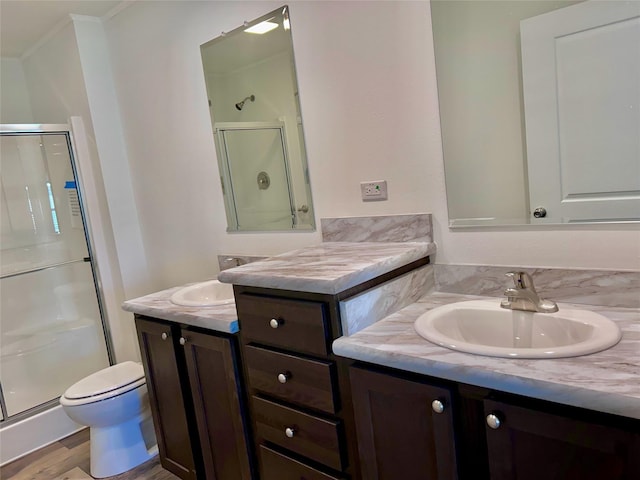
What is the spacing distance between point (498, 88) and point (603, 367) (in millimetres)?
951

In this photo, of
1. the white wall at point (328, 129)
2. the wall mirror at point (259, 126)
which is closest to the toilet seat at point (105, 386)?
the white wall at point (328, 129)

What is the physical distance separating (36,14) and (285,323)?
92.6 inches

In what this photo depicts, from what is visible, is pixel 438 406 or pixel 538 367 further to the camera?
pixel 438 406

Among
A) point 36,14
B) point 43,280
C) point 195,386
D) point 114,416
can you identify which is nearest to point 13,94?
point 36,14

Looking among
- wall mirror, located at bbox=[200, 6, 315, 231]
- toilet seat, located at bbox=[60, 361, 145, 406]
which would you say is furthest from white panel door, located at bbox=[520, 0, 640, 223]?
toilet seat, located at bbox=[60, 361, 145, 406]

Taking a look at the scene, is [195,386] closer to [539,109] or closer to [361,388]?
[361,388]

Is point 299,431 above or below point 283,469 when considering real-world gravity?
above

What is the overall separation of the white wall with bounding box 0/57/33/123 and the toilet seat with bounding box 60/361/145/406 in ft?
6.73

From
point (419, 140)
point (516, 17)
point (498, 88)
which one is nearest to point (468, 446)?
point (419, 140)

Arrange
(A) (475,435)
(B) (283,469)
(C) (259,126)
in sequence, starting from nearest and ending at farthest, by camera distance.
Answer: (A) (475,435), (B) (283,469), (C) (259,126)

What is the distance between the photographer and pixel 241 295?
1.53 m

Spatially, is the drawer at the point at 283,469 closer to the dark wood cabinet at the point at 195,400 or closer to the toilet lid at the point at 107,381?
the dark wood cabinet at the point at 195,400

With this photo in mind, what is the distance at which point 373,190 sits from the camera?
175 cm

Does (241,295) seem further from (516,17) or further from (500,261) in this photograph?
(516,17)
